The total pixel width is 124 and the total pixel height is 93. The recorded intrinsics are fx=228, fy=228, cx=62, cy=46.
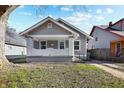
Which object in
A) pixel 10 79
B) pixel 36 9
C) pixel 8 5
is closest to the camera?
pixel 10 79

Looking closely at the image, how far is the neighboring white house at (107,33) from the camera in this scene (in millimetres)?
22337

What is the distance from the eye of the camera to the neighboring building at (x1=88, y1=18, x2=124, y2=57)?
21.3m

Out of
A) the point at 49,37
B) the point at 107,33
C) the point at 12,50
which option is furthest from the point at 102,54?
the point at 12,50

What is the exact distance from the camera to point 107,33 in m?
23.6

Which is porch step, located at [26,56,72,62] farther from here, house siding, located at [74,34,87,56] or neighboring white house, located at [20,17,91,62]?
house siding, located at [74,34,87,56]

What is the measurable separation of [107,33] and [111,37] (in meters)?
1.01

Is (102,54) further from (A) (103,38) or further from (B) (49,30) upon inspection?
(B) (49,30)

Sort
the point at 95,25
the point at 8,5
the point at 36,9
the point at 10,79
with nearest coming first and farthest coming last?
the point at 10,79 < the point at 8,5 < the point at 36,9 < the point at 95,25

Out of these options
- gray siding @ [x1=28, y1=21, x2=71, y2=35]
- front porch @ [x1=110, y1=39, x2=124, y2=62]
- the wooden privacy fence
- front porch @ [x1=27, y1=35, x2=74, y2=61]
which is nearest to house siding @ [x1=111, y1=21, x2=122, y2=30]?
front porch @ [x1=110, y1=39, x2=124, y2=62]

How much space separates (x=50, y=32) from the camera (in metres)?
18.7

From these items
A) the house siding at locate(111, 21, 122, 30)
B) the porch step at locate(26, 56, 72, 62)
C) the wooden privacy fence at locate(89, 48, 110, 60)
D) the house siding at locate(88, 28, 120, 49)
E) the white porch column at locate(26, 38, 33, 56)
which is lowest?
the porch step at locate(26, 56, 72, 62)
